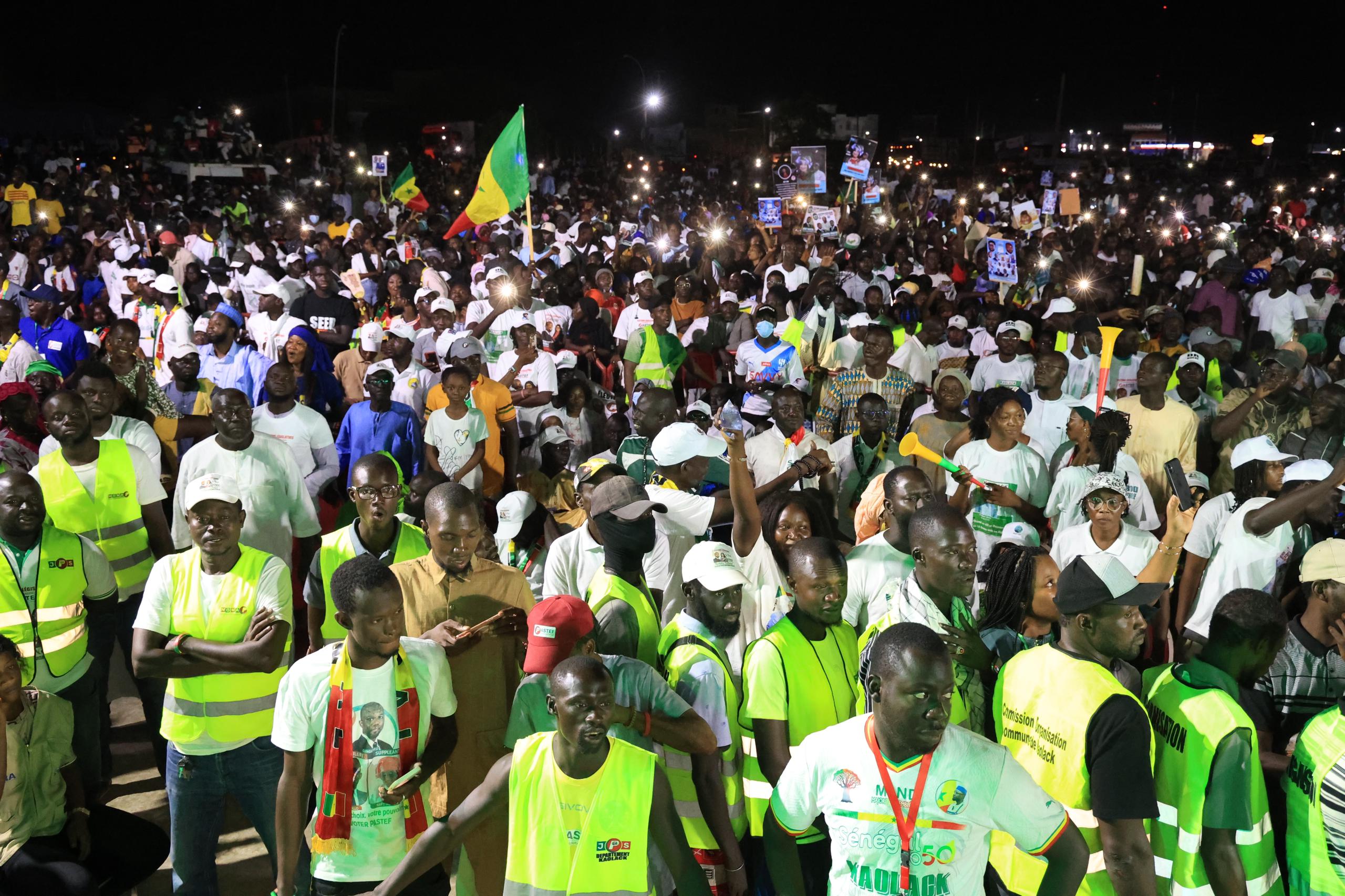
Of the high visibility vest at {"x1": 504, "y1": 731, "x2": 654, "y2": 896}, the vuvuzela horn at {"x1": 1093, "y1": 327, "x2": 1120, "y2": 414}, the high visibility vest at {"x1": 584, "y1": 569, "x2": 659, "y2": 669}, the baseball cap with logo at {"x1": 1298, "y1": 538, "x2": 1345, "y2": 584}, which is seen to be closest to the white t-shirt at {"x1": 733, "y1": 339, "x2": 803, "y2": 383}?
the vuvuzela horn at {"x1": 1093, "y1": 327, "x2": 1120, "y2": 414}

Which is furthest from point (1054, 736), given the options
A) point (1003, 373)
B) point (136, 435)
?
point (1003, 373)

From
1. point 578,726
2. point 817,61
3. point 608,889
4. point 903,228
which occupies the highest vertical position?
point 817,61

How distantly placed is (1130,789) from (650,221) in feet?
54.4

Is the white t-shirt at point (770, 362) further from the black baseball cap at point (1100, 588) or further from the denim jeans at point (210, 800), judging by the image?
the black baseball cap at point (1100, 588)

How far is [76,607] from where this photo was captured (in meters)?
4.95

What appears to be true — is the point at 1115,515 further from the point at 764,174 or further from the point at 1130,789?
the point at 764,174

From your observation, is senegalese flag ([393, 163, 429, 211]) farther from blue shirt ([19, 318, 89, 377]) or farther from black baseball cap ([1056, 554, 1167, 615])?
black baseball cap ([1056, 554, 1167, 615])

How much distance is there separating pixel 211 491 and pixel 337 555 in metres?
0.72

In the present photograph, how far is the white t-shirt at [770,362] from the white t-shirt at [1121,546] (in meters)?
3.63

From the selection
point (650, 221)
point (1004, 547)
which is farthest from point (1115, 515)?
point (650, 221)

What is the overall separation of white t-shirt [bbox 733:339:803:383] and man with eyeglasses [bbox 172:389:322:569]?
3972 millimetres

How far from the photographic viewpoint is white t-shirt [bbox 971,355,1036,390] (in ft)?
30.3

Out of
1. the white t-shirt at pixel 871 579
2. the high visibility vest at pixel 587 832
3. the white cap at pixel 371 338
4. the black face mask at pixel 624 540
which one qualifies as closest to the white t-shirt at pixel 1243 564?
the white t-shirt at pixel 871 579

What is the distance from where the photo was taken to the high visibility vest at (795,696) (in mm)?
3773
